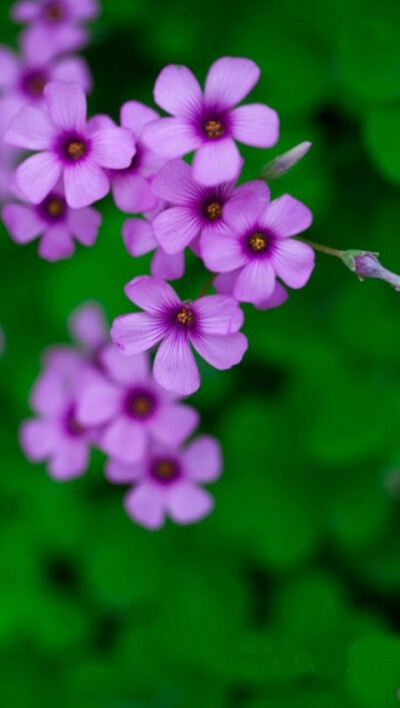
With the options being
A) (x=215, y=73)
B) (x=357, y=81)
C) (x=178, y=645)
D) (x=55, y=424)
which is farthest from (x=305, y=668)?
(x=357, y=81)

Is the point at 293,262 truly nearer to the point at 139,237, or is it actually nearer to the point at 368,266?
the point at 368,266

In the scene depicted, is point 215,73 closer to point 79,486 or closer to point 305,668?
point 305,668

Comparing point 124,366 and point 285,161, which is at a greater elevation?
point 285,161

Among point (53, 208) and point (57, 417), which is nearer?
point (53, 208)

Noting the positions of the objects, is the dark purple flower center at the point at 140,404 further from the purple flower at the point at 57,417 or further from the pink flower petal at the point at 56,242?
the pink flower petal at the point at 56,242

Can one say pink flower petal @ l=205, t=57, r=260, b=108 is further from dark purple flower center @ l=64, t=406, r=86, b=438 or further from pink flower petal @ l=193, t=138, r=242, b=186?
dark purple flower center @ l=64, t=406, r=86, b=438

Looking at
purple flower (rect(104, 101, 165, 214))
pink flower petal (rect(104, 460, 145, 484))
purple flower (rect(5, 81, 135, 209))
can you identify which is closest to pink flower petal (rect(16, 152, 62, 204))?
purple flower (rect(5, 81, 135, 209))

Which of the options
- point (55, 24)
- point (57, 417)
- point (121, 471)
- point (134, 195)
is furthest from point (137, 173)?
point (55, 24)
